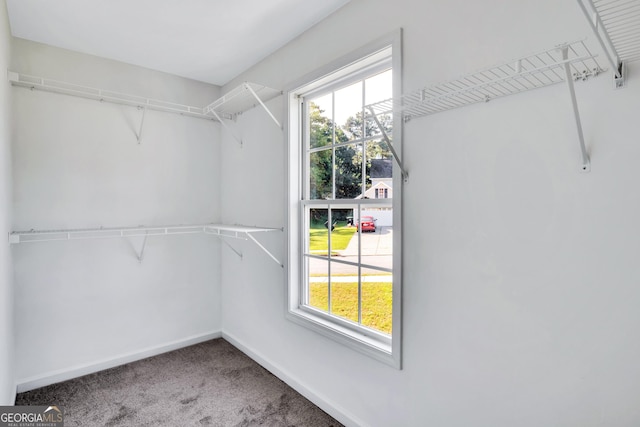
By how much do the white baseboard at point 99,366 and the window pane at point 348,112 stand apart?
2276mm

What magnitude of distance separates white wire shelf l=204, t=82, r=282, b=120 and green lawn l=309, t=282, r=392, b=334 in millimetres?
1296

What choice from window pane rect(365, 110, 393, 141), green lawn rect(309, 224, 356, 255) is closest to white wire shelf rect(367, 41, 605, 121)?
window pane rect(365, 110, 393, 141)

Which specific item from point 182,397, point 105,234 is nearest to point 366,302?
point 182,397

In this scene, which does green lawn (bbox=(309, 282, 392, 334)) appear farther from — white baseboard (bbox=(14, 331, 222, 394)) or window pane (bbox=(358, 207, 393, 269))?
white baseboard (bbox=(14, 331, 222, 394))

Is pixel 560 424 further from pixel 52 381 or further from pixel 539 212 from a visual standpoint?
pixel 52 381

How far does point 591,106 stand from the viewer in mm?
1072

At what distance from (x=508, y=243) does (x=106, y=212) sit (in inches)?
108

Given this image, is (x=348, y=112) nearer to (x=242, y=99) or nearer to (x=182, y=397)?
(x=242, y=99)

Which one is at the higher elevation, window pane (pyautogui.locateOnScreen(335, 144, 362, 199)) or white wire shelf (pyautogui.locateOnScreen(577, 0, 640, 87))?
white wire shelf (pyautogui.locateOnScreen(577, 0, 640, 87))

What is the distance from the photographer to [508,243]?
128 centimetres

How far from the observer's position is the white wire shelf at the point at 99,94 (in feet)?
7.33

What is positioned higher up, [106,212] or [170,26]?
[170,26]

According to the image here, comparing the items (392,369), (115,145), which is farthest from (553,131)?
(115,145)

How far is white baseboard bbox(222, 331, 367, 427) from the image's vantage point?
1.94m
